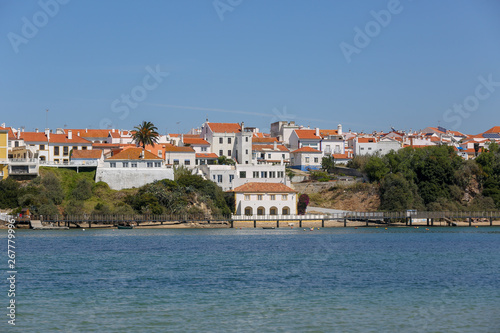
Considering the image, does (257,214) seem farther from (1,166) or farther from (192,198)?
(1,166)

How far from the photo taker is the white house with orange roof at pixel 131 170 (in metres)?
81.9

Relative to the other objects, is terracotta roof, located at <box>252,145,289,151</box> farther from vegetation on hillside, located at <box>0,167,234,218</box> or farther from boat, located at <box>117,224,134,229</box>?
boat, located at <box>117,224,134,229</box>

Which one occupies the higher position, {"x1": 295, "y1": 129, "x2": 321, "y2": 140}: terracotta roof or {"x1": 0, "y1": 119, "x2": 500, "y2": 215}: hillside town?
{"x1": 295, "y1": 129, "x2": 321, "y2": 140}: terracotta roof

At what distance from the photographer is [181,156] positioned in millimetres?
92688

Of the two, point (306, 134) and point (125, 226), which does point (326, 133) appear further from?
point (125, 226)

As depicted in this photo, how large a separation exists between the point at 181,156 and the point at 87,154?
13011 millimetres

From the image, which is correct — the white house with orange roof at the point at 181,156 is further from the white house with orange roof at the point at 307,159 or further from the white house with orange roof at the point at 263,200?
the white house with orange roof at the point at 307,159

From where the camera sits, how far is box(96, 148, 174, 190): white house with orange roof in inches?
3223

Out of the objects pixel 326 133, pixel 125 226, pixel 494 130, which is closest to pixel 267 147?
pixel 326 133

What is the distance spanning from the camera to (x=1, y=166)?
80.2 meters

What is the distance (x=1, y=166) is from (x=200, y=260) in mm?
43297

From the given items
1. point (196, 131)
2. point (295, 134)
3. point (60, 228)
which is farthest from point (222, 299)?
point (196, 131)

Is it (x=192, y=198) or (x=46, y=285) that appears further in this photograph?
(x=192, y=198)

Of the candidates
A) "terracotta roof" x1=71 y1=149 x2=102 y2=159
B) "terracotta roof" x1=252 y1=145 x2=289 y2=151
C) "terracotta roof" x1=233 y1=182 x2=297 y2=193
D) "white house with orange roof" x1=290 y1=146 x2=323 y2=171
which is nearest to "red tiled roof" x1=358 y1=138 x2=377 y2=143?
"white house with orange roof" x1=290 y1=146 x2=323 y2=171
